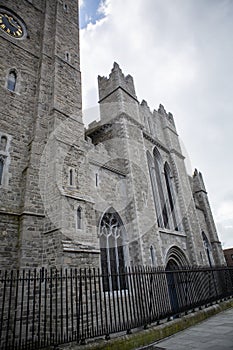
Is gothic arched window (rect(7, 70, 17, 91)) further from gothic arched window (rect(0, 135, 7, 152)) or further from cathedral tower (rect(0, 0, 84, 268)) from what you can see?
gothic arched window (rect(0, 135, 7, 152))

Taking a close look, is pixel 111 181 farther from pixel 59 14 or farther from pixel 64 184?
pixel 59 14

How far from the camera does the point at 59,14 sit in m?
13.5

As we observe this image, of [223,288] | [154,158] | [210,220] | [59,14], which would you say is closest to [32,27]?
[59,14]

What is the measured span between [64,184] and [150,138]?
31.0 ft

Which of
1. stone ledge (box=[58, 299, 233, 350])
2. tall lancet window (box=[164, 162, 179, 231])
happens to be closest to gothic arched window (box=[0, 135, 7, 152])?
stone ledge (box=[58, 299, 233, 350])

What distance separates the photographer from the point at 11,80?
32.9ft

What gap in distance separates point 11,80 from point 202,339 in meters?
11.4

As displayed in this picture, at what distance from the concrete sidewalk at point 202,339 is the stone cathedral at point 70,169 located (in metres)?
3.09

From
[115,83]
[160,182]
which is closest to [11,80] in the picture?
[115,83]

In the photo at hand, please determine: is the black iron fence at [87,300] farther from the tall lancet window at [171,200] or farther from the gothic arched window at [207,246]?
the gothic arched window at [207,246]

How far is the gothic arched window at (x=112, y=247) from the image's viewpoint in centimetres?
930

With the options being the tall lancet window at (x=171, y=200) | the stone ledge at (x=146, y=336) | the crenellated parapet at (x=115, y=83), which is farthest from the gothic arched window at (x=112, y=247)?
the crenellated parapet at (x=115, y=83)

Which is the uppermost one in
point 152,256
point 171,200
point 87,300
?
point 171,200

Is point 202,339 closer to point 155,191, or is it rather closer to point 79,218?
point 79,218
